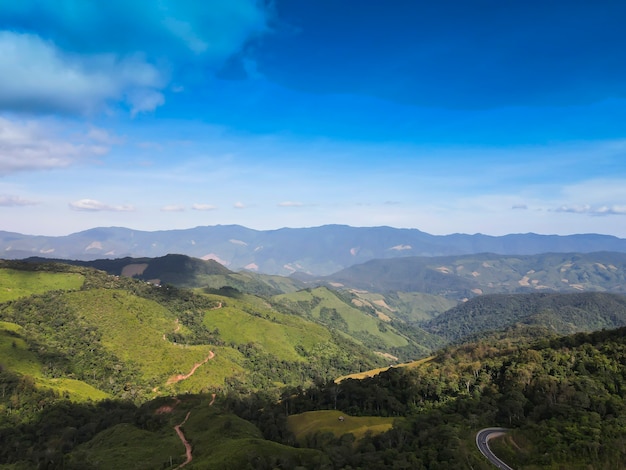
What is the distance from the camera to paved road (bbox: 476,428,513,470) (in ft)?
215

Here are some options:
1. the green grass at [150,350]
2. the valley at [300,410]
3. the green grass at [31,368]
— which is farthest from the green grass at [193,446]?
the green grass at [150,350]

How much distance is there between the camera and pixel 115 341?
176 meters

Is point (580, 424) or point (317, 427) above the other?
point (580, 424)

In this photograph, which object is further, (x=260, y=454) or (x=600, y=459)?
(x=260, y=454)

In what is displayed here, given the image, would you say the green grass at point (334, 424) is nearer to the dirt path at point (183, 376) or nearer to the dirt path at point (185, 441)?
the dirt path at point (185, 441)

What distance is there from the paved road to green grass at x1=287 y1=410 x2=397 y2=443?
21.3 m

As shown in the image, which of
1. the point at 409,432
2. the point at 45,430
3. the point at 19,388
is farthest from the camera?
the point at 19,388

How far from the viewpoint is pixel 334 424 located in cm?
10069

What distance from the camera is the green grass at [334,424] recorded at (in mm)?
93625

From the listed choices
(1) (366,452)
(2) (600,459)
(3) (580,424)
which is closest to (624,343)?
(3) (580,424)

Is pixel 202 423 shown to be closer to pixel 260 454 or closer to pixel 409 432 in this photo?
pixel 260 454

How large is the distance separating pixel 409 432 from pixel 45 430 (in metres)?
97.1

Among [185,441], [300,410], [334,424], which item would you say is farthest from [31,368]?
[334,424]

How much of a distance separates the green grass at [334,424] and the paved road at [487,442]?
21.3m
